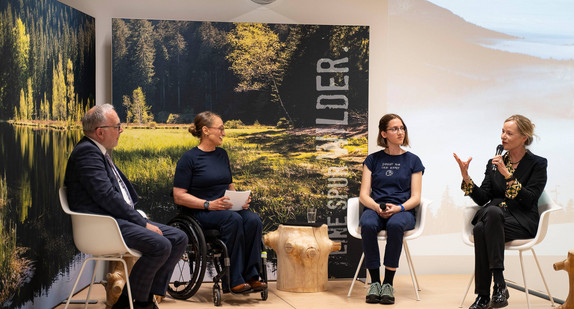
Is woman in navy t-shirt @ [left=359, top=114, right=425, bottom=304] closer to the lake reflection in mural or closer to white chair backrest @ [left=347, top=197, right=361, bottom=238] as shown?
white chair backrest @ [left=347, top=197, right=361, bottom=238]

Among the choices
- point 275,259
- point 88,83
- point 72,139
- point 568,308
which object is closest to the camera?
point 568,308

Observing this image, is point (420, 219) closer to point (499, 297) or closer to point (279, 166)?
point (499, 297)

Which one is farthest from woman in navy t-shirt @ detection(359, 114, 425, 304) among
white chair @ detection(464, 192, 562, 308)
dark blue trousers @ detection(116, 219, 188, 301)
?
dark blue trousers @ detection(116, 219, 188, 301)

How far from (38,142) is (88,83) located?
1.24m

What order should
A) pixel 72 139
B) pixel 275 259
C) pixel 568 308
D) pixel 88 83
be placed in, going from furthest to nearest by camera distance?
pixel 275 259 < pixel 88 83 < pixel 72 139 < pixel 568 308

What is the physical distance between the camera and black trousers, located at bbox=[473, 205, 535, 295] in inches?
193

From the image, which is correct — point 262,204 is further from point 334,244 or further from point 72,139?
point 72,139

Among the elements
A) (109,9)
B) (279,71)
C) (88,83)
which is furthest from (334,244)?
(109,9)

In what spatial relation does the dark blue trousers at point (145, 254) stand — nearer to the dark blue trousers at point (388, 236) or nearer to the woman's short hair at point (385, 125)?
the dark blue trousers at point (388, 236)

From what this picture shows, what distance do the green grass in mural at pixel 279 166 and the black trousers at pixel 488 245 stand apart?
1.57 metres

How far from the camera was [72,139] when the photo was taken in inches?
214

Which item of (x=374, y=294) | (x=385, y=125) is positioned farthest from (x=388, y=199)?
(x=374, y=294)

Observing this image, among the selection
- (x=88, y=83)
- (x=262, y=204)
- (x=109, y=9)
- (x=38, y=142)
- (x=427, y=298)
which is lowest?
(x=427, y=298)

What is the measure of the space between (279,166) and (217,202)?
1103mm
